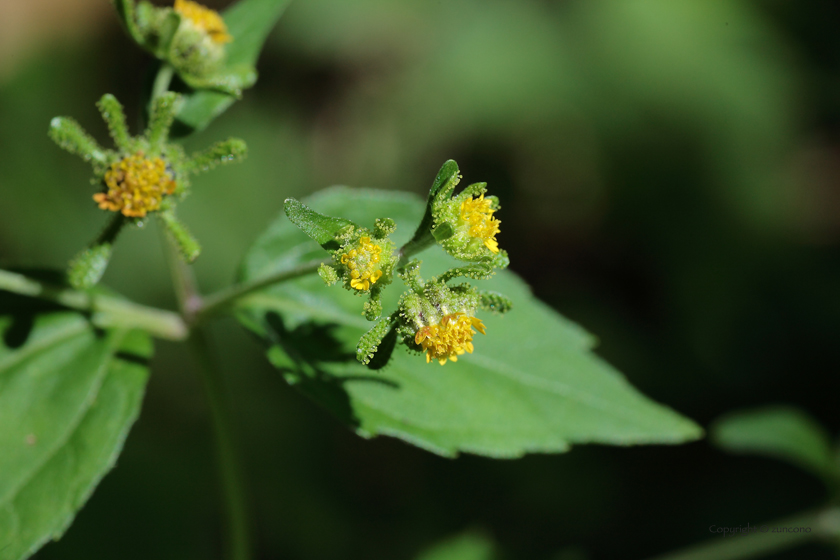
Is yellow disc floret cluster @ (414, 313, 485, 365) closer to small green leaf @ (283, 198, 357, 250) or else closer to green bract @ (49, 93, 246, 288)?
small green leaf @ (283, 198, 357, 250)

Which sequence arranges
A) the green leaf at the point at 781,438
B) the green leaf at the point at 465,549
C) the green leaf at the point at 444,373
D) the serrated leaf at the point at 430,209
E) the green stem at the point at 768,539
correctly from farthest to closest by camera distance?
1. the green leaf at the point at 465,549
2. the green leaf at the point at 781,438
3. the green stem at the point at 768,539
4. the green leaf at the point at 444,373
5. the serrated leaf at the point at 430,209

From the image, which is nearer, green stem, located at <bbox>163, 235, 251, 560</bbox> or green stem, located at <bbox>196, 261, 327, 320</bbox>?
green stem, located at <bbox>196, 261, 327, 320</bbox>

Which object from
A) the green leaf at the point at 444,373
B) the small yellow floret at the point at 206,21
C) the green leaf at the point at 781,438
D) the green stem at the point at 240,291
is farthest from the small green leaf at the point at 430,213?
the green leaf at the point at 781,438

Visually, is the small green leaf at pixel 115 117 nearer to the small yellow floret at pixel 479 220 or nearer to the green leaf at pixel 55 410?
the green leaf at pixel 55 410

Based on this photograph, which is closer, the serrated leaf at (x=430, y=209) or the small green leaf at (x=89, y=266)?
the serrated leaf at (x=430, y=209)

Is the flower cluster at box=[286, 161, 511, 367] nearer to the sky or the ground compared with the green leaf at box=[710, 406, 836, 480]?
nearer to the ground

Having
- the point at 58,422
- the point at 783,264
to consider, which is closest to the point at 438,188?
the point at 58,422

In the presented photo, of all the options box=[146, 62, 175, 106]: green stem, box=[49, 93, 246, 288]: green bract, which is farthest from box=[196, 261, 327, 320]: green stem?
box=[146, 62, 175, 106]: green stem

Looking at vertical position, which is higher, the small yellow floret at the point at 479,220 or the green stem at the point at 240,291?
the small yellow floret at the point at 479,220
